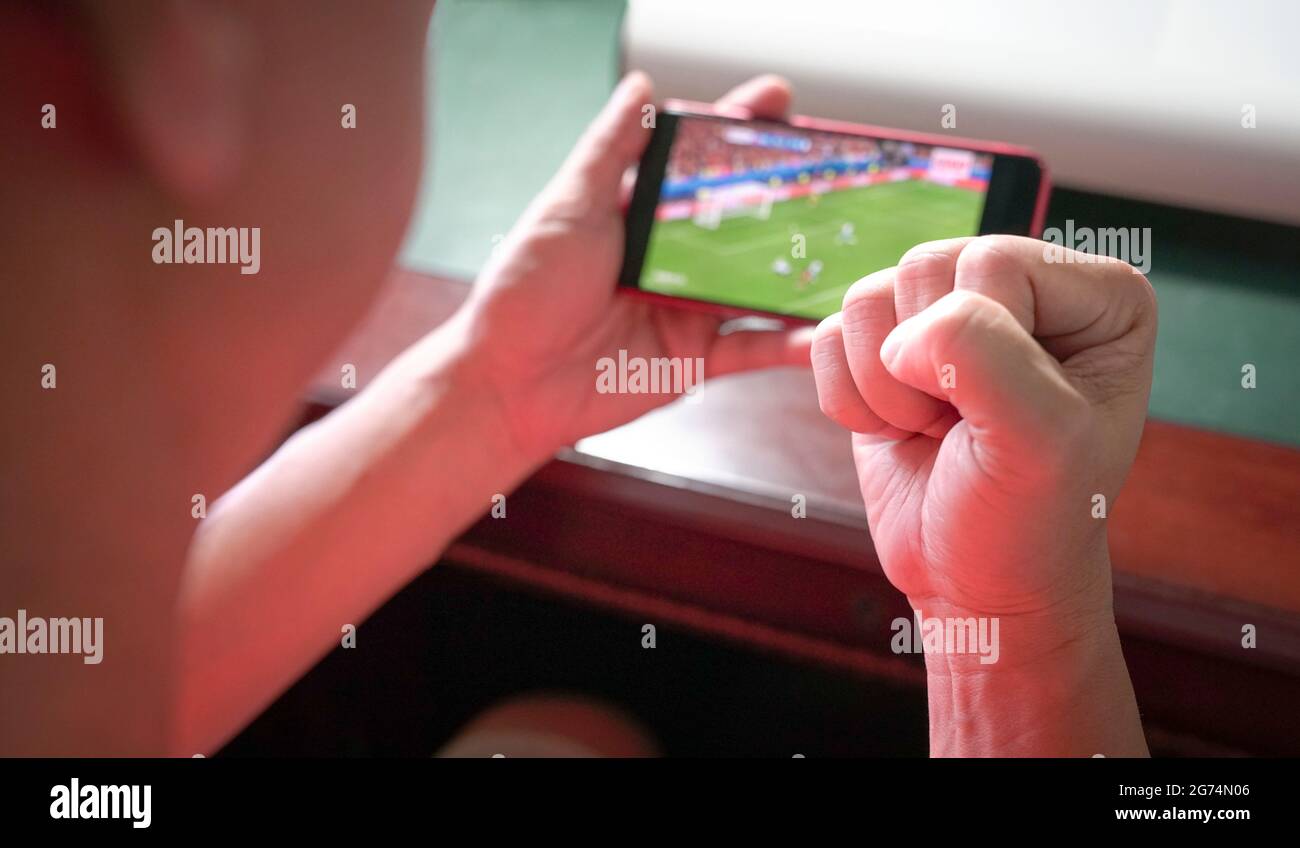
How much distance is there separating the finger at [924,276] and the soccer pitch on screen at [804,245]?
0.29 m

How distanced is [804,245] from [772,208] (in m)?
0.04

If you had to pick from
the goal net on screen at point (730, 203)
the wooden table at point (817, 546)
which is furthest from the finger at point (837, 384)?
the goal net on screen at point (730, 203)

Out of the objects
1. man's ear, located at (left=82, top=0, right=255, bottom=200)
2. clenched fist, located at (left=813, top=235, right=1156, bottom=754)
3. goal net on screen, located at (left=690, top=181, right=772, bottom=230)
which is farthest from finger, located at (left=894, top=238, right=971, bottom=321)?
goal net on screen, located at (left=690, top=181, right=772, bottom=230)

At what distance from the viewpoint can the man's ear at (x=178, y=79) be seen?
20cm

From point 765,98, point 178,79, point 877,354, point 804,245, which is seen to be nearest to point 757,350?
point 804,245

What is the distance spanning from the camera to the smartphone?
0.67 metres

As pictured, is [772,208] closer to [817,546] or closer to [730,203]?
[730,203]

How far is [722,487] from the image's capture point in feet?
2.15

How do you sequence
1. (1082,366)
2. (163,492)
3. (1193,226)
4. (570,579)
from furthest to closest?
(1193,226) → (570,579) → (1082,366) → (163,492)

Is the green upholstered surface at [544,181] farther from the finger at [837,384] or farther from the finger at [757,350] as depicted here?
the finger at [837,384]

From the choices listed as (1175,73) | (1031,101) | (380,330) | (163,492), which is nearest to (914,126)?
(1031,101)
